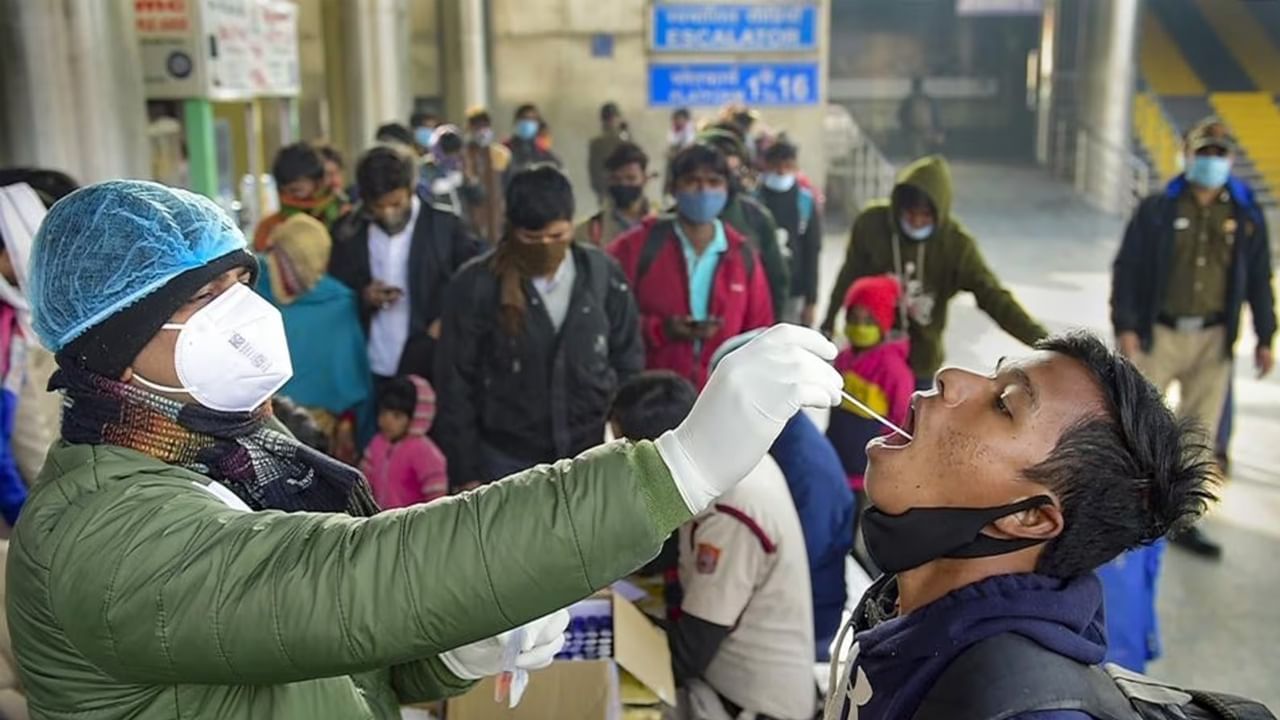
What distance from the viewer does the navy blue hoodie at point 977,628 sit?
1529 mm

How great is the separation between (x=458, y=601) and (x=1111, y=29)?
60.7 feet

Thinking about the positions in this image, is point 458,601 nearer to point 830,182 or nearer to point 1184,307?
point 1184,307

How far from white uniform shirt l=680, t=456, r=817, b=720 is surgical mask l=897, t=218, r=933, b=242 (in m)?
2.36

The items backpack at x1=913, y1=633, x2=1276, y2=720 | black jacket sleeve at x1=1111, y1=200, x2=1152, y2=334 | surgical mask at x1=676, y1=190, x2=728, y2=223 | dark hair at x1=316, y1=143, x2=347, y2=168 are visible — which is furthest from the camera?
dark hair at x1=316, y1=143, x2=347, y2=168

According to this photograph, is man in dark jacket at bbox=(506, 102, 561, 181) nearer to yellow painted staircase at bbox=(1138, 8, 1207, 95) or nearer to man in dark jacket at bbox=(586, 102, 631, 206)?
man in dark jacket at bbox=(586, 102, 631, 206)

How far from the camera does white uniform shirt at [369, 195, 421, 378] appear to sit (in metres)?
4.72

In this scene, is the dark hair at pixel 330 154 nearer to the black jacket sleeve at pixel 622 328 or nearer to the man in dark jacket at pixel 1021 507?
the black jacket sleeve at pixel 622 328

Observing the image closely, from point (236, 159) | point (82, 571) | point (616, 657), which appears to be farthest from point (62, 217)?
point (236, 159)

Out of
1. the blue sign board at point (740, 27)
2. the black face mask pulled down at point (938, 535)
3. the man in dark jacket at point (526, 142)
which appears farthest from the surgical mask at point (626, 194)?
the blue sign board at point (740, 27)

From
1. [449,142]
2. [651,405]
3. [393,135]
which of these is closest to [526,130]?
[449,142]

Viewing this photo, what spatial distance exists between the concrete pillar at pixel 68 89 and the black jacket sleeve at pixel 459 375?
7.25ft

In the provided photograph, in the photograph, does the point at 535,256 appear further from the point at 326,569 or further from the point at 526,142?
the point at 526,142

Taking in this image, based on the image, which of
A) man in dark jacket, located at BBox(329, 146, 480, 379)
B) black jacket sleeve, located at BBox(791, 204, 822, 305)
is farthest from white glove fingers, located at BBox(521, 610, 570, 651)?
black jacket sleeve, located at BBox(791, 204, 822, 305)

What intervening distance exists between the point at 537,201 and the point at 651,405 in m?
0.97
